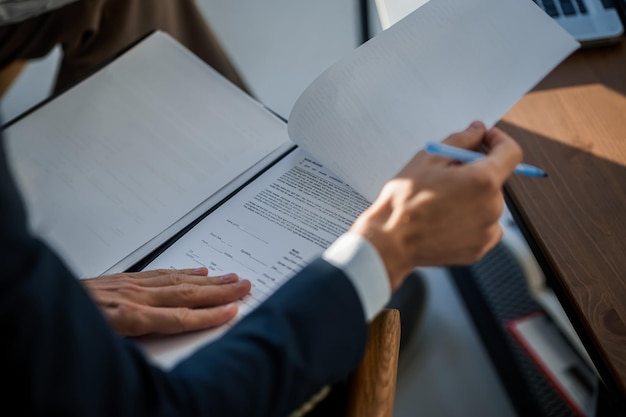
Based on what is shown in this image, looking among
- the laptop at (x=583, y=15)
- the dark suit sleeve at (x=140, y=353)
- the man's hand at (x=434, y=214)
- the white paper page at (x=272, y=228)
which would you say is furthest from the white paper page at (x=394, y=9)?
the dark suit sleeve at (x=140, y=353)

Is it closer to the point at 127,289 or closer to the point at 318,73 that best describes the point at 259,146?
the point at 127,289

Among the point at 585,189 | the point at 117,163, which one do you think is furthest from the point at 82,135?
the point at 585,189

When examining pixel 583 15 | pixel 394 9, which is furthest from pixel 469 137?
pixel 583 15

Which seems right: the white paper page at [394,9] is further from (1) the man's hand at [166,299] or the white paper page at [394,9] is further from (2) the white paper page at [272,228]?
(1) the man's hand at [166,299]

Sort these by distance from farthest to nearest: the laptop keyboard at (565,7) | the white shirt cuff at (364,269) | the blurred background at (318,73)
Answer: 1. the blurred background at (318,73)
2. the laptop keyboard at (565,7)
3. the white shirt cuff at (364,269)

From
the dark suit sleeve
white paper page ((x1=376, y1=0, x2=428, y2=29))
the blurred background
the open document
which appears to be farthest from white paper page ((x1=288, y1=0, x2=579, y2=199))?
the blurred background

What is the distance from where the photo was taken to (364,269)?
513 mm

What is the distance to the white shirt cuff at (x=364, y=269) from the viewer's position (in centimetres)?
51

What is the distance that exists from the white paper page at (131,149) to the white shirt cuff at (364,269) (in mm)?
302

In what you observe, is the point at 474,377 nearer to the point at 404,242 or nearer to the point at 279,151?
the point at 279,151

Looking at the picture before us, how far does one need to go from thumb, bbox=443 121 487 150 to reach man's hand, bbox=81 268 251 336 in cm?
24

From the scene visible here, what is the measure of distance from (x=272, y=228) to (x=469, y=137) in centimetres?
23

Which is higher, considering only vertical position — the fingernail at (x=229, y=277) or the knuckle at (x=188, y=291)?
the knuckle at (x=188, y=291)

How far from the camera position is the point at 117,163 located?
84cm
